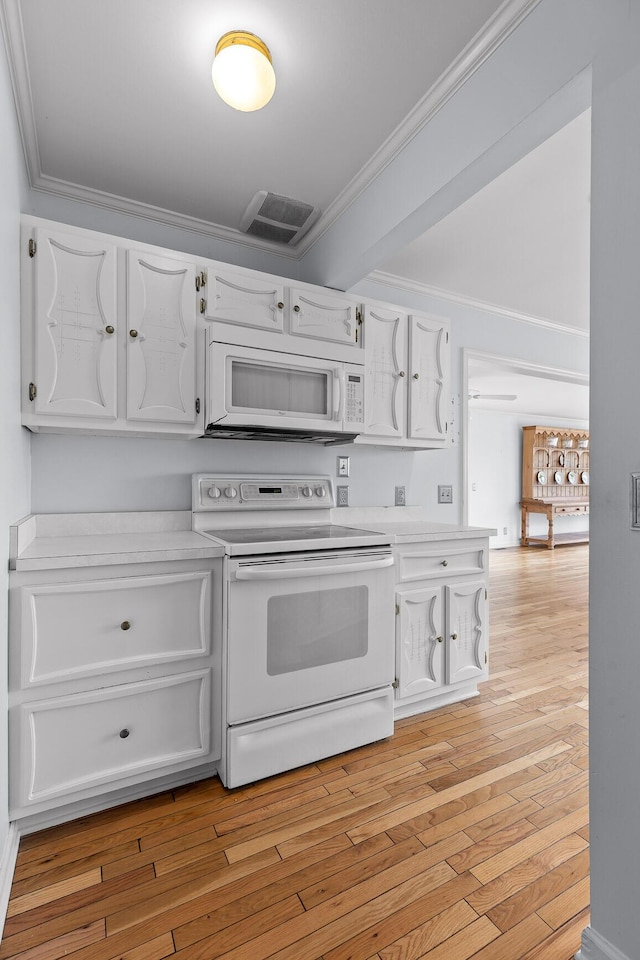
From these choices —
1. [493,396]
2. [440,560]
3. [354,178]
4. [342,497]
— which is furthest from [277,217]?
[493,396]

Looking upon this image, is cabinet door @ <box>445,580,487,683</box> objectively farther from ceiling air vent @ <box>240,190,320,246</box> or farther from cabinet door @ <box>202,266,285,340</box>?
ceiling air vent @ <box>240,190,320,246</box>

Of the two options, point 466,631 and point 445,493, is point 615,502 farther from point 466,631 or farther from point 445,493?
point 445,493

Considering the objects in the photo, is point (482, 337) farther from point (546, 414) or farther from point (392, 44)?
point (546, 414)

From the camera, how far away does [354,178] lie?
85.3 inches

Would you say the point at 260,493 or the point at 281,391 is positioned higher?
the point at 281,391

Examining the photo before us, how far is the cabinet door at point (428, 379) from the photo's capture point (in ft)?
9.27

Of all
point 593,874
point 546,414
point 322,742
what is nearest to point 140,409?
point 322,742

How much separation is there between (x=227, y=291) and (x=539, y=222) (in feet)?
5.48

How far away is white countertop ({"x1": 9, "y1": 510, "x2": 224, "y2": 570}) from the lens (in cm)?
163

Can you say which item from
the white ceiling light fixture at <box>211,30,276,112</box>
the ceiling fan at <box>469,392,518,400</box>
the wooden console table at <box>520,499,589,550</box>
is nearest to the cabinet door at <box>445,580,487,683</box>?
the white ceiling light fixture at <box>211,30,276,112</box>

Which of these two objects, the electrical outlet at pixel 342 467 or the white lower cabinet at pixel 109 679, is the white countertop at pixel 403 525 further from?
the white lower cabinet at pixel 109 679

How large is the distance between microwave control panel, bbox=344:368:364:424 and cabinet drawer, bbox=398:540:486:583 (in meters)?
0.69

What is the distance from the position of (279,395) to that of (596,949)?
6.74ft

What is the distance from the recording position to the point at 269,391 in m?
2.26
